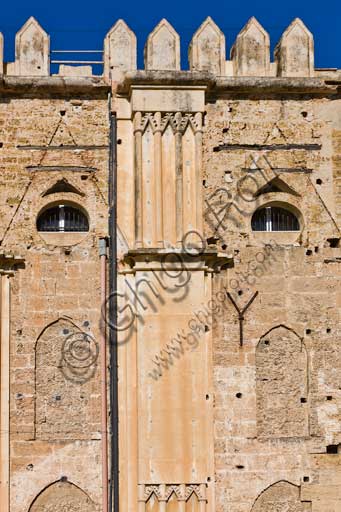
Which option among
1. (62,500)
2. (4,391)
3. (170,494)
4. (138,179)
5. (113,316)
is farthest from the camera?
(138,179)

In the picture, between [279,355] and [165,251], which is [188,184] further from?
[279,355]

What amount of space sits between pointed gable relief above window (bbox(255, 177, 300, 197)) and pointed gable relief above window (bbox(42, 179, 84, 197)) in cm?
267

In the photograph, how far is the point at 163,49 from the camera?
17.9 meters

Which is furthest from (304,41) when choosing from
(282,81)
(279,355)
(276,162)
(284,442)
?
(284,442)

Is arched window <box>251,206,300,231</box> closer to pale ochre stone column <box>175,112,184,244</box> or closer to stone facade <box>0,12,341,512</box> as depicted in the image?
stone facade <box>0,12,341,512</box>

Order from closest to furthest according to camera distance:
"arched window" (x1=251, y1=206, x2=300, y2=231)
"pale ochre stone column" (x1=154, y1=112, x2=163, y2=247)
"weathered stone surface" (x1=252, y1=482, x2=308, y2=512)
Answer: "weathered stone surface" (x1=252, y1=482, x2=308, y2=512) < "pale ochre stone column" (x1=154, y1=112, x2=163, y2=247) < "arched window" (x1=251, y1=206, x2=300, y2=231)

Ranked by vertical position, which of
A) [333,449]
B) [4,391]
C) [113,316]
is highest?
[113,316]

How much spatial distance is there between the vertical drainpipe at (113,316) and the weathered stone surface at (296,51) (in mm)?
2706

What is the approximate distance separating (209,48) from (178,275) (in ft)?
11.7

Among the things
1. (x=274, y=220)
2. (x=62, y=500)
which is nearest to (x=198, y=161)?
(x=274, y=220)

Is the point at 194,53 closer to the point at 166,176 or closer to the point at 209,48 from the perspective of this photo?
the point at 209,48

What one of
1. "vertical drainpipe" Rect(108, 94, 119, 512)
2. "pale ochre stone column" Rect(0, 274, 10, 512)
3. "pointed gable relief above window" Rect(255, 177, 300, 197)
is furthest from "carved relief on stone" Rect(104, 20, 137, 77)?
"pale ochre stone column" Rect(0, 274, 10, 512)

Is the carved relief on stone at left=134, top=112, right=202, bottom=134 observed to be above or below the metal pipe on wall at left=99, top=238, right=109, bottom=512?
above

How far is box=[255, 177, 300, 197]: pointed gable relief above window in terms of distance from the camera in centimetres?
1781
